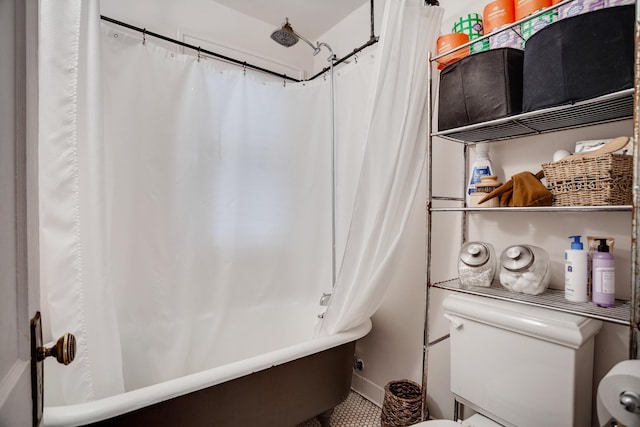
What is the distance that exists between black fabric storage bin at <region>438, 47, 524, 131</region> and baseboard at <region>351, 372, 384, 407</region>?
1.55m

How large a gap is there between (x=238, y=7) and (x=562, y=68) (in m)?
1.99

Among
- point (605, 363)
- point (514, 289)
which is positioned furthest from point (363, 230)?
point (605, 363)

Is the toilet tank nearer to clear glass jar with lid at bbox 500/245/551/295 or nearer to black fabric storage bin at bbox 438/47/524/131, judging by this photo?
clear glass jar with lid at bbox 500/245/551/295

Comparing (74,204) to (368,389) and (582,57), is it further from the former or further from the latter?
(368,389)

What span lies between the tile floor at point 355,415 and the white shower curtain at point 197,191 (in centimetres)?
58

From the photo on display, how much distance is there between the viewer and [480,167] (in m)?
1.27

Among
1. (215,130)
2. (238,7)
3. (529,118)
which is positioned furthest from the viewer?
(238,7)

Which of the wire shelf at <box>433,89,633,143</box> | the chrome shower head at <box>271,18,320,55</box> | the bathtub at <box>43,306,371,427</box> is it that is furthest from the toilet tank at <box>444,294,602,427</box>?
the chrome shower head at <box>271,18,320,55</box>

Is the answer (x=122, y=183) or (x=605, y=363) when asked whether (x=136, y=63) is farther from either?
(x=605, y=363)

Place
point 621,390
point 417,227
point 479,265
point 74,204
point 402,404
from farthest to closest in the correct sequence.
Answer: point 417,227 → point 402,404 → point 479,265 → point 74,204 → point 621,390

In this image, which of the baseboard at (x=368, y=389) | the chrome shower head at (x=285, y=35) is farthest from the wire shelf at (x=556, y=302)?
the chrome shower head at (x=285, y=35)

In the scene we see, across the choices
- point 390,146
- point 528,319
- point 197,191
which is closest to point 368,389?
point 528,319

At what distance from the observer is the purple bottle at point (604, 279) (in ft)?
2.95

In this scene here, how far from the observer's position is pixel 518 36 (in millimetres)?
1088
